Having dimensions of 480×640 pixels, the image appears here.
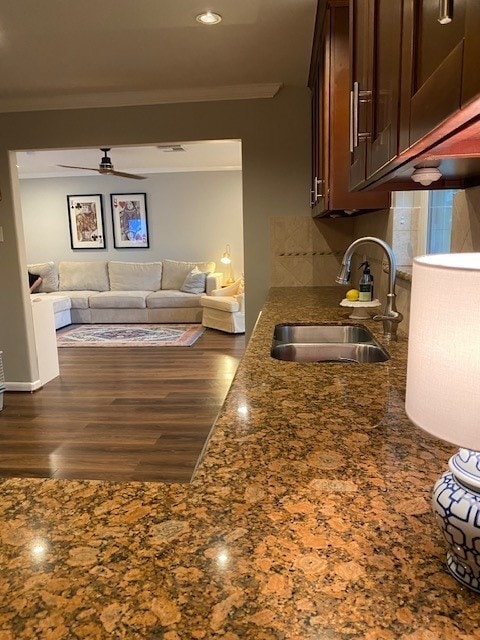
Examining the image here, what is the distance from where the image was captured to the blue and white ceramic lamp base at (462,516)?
0.57 metres

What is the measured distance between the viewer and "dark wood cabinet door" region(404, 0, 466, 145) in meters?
0.55

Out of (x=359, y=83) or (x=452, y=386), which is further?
(x=359, y=83)

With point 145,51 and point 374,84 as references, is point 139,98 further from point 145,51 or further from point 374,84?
point 374,84

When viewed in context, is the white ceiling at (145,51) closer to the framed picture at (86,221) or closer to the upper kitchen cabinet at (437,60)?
the upper kitchen cabinet at (437,60)

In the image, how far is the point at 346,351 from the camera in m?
2.10

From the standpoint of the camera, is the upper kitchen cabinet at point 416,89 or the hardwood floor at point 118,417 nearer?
the upper kitchen cabinet at point 416,89

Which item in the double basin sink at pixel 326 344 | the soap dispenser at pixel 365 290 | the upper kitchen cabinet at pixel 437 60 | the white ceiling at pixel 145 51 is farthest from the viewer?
the soap dispenser at pixel 365 290

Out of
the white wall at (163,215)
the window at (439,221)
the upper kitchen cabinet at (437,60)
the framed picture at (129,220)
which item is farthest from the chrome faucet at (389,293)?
the framed picture at (129,220)

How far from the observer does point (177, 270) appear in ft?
26.3

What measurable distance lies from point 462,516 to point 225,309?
595 cm

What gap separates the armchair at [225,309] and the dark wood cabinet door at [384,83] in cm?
496

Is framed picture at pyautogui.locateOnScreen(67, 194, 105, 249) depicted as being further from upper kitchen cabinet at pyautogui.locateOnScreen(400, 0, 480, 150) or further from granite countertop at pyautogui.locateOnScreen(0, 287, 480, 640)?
upper kitchen cabinet at pyautogui.locateOnScreen(400, 0, 480, 150)

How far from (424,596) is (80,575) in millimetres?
428

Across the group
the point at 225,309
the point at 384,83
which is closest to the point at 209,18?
the point at 384,83
